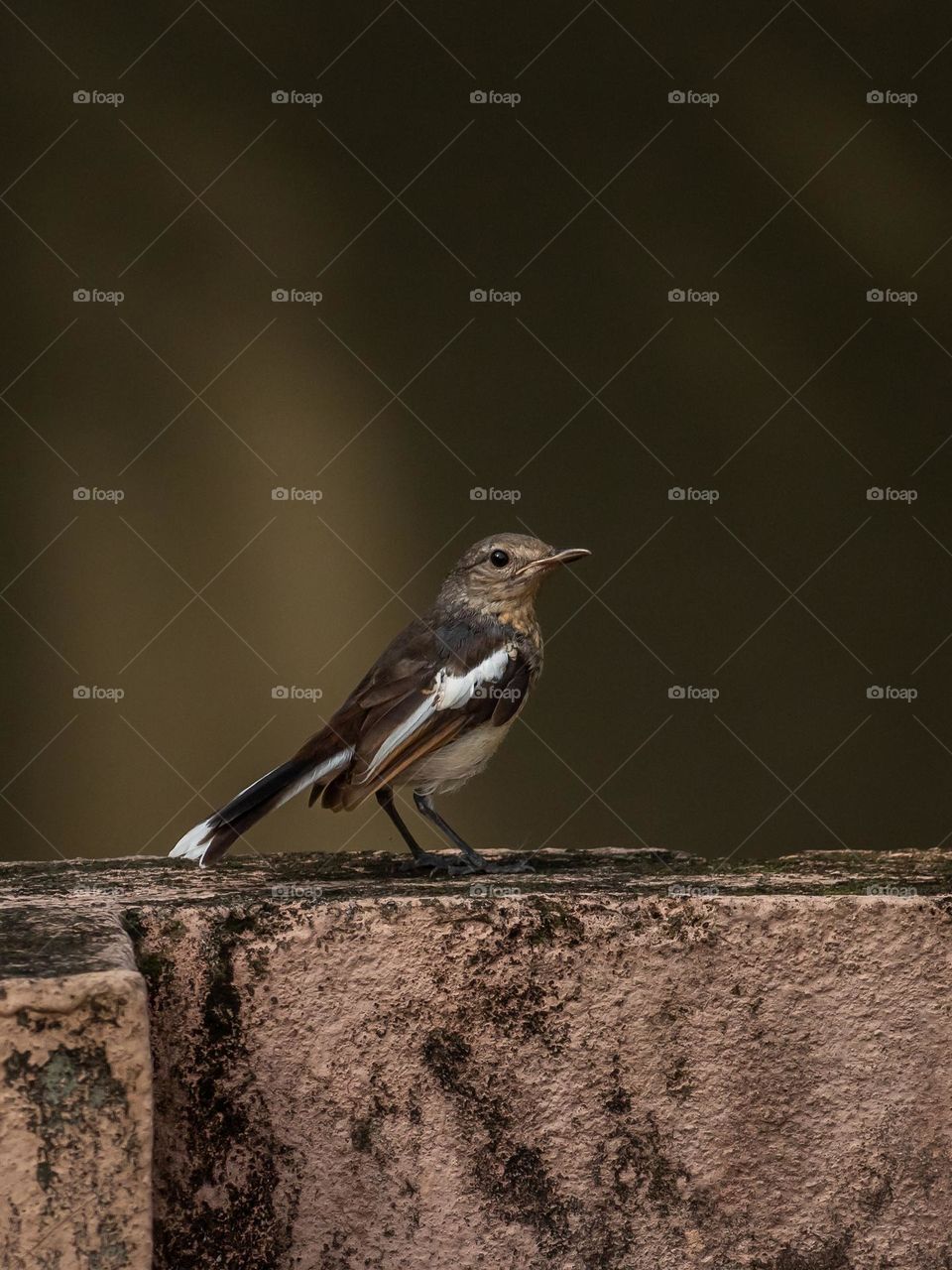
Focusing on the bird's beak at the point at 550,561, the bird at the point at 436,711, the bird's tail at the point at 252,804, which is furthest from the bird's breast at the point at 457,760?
the bird's beak at the point at 550,561

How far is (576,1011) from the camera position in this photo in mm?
1986

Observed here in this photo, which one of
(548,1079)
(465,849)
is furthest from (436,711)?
(548,1079)

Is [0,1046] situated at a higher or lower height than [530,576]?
lower

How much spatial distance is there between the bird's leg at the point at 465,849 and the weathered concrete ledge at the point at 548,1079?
348 mm

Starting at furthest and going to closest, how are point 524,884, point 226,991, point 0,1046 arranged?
1. point 524,884
2. point 226,991
3. point 0,1046

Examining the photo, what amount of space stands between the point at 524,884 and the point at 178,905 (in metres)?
0.52

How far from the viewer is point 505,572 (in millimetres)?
2549

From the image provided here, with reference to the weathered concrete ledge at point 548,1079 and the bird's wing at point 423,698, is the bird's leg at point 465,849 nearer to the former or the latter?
the bird's wing at point 423,698

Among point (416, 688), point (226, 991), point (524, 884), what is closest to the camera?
point (226, 991)

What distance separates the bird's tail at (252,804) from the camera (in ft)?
7.51

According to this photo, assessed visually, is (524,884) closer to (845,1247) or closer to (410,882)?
(410,882)

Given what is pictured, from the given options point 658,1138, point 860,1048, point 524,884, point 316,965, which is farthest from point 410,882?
point 860,1048

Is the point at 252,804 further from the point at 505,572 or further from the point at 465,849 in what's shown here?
the point at 505,572

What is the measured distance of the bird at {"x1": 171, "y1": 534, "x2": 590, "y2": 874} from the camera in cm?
237
